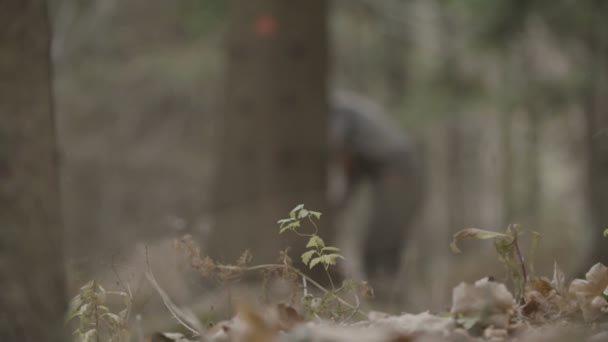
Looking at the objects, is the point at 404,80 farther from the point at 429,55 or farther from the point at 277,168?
the point at 277,168

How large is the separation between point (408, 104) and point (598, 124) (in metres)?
5.54

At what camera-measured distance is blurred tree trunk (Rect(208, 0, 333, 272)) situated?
753cm

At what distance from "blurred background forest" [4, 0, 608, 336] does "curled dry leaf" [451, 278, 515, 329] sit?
742cm

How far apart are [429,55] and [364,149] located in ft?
27.7

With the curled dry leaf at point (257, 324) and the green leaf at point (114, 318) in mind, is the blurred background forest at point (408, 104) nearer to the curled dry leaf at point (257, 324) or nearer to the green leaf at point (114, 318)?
the green leaf at point (114, 318)

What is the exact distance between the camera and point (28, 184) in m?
2.50

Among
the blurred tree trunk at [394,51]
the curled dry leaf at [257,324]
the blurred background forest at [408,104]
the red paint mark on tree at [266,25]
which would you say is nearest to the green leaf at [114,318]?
the curled dry leaf at [257,324]

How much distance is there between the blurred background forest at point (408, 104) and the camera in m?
10.2

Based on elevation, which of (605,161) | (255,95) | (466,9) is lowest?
(605,161)

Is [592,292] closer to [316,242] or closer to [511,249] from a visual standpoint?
[511,249]

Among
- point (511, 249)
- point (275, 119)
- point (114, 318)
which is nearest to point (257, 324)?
point (114, 318)

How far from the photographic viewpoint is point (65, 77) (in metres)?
17.8

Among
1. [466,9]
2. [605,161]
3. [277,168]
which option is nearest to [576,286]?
[277,168]

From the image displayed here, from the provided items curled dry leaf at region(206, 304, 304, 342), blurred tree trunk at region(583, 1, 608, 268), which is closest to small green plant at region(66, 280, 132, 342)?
curled dry leaf at region(206, 304, 304, 342)
